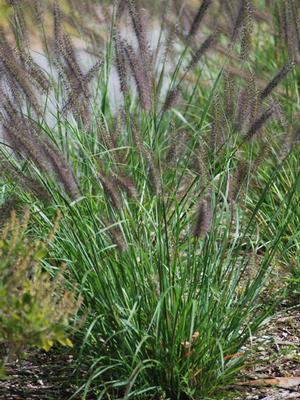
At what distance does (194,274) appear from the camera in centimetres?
329

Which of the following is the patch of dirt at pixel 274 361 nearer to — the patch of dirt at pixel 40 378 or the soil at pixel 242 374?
the soil at pixel 242 374

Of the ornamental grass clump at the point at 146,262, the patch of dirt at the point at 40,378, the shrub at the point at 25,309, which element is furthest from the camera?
the patch of dirt at the point at 40,378

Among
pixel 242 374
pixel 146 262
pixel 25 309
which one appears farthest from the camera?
pixel 242 374

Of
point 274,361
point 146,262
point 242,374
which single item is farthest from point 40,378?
point 274,361

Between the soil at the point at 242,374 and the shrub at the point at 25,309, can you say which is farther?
the soil at the point at 242,374

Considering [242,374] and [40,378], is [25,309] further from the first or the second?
[242,374]

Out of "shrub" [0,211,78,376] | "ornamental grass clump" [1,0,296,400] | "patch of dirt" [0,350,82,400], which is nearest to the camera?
"shrub" [0,211,78,376]

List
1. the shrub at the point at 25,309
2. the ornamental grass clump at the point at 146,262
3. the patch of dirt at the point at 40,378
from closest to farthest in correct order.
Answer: the shrub at the point at 25,309 → the ornamental grass clump at the point at 146,262 → the patch of dirt at the point at 40,378

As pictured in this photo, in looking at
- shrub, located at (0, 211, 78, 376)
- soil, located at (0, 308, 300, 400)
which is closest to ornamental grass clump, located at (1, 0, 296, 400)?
soil, located at (0, 308, 300, 400)

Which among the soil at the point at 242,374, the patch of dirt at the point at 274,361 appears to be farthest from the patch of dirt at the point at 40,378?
the patch of dirt at the point at 274,361

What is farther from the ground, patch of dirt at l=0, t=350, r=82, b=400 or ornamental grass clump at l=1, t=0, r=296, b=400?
ornamental grass clump at l=1, t=0, r=296, b=400

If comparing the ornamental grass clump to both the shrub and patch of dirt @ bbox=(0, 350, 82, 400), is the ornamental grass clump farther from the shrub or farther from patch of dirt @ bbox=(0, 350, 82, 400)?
the shrub

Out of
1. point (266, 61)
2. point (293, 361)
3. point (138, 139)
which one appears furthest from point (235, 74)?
point (266, 61)

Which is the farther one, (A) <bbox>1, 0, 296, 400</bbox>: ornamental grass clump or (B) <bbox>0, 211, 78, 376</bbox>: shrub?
(A) <bbox>1, 0, 296, 400</bbox>: ornamental grass clump
